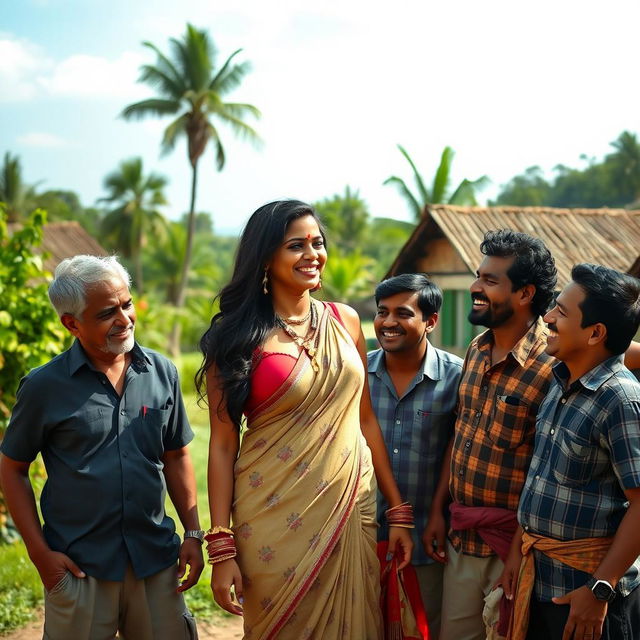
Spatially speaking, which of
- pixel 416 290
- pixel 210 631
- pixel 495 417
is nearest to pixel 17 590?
pixel 210 631

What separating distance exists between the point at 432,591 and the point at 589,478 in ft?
3.73

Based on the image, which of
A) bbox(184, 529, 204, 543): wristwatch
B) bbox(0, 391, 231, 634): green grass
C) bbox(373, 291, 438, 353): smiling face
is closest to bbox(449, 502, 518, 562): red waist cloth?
bbox(373, 291, 438, 353): smiling face

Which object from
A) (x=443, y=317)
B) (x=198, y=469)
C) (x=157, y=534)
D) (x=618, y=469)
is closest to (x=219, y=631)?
(x=157, y=534)

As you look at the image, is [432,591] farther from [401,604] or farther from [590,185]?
[590,185]

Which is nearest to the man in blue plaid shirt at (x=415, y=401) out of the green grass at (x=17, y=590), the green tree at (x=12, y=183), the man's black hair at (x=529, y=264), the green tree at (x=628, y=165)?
the man's black hair at (x=529, y=264)

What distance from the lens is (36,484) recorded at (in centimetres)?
655

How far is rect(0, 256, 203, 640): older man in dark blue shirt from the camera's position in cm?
274

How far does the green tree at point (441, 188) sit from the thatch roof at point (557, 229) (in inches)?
439

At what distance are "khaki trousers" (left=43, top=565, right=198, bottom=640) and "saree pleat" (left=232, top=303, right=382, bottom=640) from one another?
1.08 feet

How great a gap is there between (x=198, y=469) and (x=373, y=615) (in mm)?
8269

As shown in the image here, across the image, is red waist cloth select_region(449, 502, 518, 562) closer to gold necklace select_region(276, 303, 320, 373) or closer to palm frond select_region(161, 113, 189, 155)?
gold necklace select_region(276, 303, 320, 373)

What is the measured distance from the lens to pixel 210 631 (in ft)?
15.5

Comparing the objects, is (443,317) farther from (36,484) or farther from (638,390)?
(638,390)

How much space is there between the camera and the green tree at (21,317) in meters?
5.93
